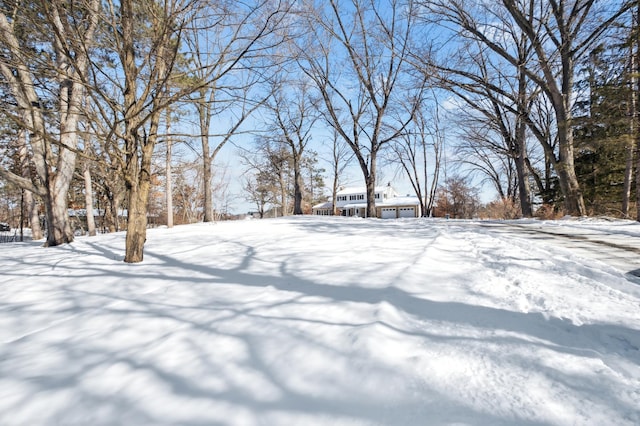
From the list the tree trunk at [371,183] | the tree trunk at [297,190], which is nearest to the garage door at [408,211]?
the tree trunk at [297,190]

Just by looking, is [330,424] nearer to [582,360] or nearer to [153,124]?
[582,360]

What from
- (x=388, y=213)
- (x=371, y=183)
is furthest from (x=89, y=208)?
(x=388, y=213)

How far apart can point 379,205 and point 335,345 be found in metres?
39.2

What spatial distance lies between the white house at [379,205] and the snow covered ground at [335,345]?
34.9m

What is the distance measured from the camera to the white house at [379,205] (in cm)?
4022

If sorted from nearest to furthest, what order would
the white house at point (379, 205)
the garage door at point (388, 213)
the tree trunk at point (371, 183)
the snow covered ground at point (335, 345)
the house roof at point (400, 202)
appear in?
the snow covered ground at point (335, 345)
the tree trunk at point (371, 183)
the house roof at point (400, 202)
the white house at point (379, 205)
the garage door at point (388, 213)

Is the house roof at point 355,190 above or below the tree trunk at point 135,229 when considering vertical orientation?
above

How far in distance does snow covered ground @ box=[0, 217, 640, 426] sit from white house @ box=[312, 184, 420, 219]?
3490 centimetres

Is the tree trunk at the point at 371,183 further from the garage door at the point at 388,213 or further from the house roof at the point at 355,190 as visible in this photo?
the house roof at the point at 355,190

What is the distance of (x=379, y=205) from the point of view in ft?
131

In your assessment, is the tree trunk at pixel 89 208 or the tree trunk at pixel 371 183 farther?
the tree trunk at pixel 371 183

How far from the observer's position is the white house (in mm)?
40219

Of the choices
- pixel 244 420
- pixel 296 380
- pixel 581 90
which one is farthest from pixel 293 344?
pixel 581 90

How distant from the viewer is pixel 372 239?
5.39 meters
